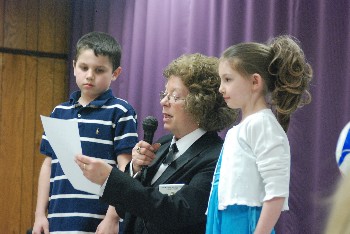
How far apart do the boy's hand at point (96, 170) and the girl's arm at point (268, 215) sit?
454 mm

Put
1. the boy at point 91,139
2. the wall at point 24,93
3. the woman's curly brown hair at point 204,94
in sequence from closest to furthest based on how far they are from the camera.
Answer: the woman's curly brown hair at point 204,94 < the boy at point 91,139 < the wall at point 24,93

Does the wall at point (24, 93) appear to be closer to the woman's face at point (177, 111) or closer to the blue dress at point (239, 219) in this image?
the woman's face at point (177, 111)

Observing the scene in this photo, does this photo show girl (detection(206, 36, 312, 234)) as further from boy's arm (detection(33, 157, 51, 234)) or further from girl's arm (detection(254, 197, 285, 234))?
boy's arm (detection(33, 157, 51, 234))

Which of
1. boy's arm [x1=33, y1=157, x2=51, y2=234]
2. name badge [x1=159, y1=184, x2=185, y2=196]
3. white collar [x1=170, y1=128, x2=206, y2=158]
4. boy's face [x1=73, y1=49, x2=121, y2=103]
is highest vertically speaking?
boy's face [x1=73, y1=49, x2=121, y2=103]

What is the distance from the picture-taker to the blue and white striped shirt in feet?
6.55

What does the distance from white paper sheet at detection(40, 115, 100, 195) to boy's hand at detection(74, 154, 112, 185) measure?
4.3 inches

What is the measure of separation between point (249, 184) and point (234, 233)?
0.43 ft

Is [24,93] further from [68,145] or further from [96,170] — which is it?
[96,170]

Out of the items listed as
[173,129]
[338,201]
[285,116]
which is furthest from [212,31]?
[338,201]

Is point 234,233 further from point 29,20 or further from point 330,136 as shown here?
point 29,20

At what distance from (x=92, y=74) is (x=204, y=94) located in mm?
556

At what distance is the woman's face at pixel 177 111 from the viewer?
169 centimetres

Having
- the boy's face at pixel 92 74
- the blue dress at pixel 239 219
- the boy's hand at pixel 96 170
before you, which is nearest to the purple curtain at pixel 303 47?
the blue dress at pixel 239 219

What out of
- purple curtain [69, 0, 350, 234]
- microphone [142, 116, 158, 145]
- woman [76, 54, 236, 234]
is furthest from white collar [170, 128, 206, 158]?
purple curtain [69, 0, 350, 234]
